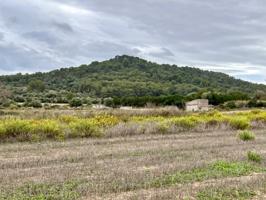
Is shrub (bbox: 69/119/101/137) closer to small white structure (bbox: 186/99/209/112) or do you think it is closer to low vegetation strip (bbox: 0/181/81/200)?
low vegetation strip (bbox: 0/181/81/200)

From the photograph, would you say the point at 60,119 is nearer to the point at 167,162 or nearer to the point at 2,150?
the point at 2,150

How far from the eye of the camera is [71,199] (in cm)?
950

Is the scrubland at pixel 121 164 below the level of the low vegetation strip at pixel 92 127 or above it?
below

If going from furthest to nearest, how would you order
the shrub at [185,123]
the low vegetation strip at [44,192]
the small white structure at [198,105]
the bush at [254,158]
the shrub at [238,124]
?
the small white structure at [198,105]
the shrub at [238,124]
the shrub at [185,123]
the bush at [254,158]
the low vegetation strip at [44,192]

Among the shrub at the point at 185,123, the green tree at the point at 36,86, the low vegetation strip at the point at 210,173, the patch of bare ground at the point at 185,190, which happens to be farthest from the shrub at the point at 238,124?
the green tree at the point at 36,86

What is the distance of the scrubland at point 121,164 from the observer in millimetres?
10414

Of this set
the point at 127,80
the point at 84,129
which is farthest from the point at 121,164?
the point at 127,80

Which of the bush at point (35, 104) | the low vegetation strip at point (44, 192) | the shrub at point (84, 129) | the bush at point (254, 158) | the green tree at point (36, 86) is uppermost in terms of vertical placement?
the green tree at point (36, 86)

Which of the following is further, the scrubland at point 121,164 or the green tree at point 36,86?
the green tree at point 36,86

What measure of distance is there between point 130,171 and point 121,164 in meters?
1.43

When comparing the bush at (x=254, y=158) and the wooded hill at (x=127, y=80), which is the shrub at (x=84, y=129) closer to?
the bush at (x=254, y=158)

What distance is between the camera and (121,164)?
1424 cm

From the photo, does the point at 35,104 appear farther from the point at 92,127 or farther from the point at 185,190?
the point at 185,190

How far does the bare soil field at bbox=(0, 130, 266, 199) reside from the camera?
10289 millimetres
